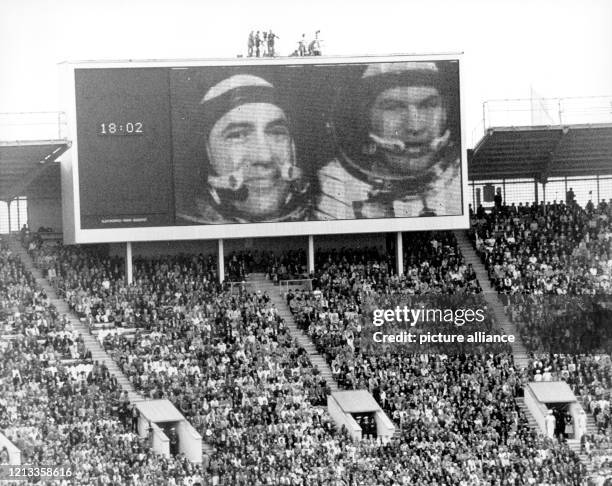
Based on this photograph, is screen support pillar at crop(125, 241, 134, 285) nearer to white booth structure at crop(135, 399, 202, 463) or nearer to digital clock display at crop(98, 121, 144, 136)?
digital clock display at crop(98, 121, 144, 136)

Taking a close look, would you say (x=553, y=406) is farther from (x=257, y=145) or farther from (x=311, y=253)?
(x=257, y=145)

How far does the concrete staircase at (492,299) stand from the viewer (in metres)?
55.3

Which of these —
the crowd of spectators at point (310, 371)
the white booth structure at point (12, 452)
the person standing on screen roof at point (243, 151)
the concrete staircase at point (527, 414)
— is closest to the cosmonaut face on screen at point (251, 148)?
the person standing on screen roof at point (243, 151)

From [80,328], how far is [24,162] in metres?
6.10

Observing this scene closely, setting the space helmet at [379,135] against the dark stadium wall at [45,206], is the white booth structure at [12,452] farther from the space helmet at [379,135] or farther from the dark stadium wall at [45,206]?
the space helmet at [379,135]

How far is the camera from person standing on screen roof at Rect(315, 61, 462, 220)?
191 feet

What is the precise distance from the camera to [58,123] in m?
57.5

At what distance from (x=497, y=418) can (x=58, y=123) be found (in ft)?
57.3

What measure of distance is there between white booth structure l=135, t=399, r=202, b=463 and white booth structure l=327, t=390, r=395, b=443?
457 cm

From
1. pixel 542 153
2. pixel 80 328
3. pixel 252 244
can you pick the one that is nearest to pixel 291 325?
pixel 252 244

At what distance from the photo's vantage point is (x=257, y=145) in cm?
5756

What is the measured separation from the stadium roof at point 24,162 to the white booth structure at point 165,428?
392 inches

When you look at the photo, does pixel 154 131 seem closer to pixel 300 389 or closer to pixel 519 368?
pixel 300 389

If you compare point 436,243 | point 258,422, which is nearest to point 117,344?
point 258,422
